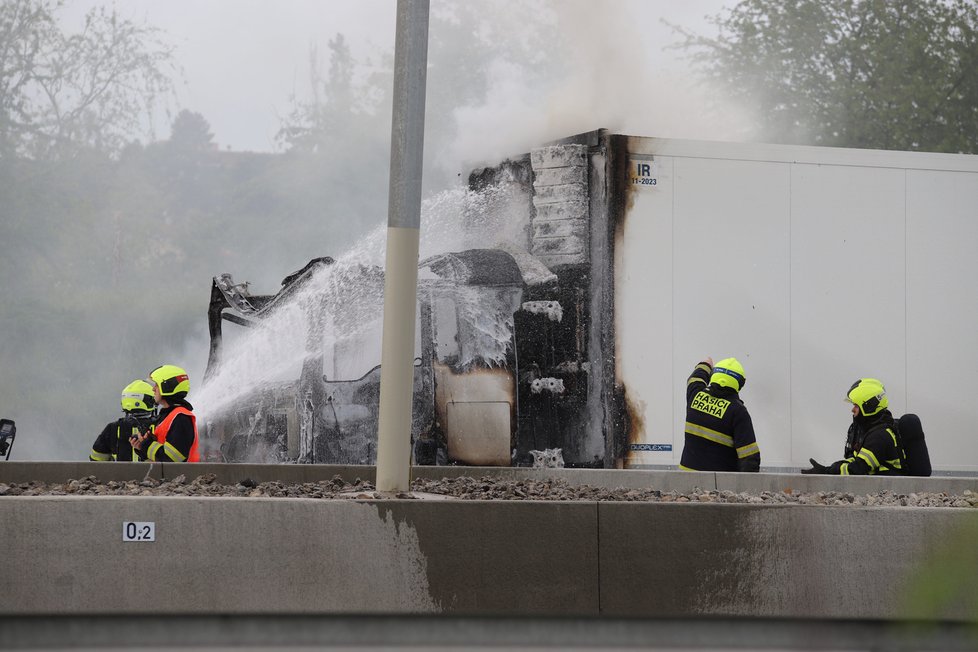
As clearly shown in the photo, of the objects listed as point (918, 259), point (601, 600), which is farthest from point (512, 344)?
point (601, 600)

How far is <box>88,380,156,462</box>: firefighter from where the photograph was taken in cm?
882

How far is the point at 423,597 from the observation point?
4793mm

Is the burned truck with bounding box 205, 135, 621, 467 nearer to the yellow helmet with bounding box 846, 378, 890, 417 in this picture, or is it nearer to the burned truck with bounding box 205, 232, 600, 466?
the burned truck with bounding box 205, 232, 600, 466

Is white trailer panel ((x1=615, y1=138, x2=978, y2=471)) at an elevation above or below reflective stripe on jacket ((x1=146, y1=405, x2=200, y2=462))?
above

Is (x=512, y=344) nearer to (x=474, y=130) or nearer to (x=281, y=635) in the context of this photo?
(x=474, y=130)

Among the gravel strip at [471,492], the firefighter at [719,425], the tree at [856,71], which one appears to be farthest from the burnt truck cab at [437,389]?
the tree at [856,71]

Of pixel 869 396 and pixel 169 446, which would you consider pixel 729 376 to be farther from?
pixel 169 446

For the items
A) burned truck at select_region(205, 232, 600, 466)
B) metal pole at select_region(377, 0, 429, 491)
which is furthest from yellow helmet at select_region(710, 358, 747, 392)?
metal pole at select_region(377, 0, 429, 491)

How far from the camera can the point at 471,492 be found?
249 inches

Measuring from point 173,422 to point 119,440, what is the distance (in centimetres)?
103

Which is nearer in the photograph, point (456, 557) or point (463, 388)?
point (456, 557)

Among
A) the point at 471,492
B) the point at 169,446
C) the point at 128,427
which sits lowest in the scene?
the point at 471,492

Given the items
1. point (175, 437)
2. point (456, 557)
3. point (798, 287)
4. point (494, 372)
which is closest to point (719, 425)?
point (494, 372)

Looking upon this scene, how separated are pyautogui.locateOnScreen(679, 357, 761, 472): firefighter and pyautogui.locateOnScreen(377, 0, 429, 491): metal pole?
3.26 m
